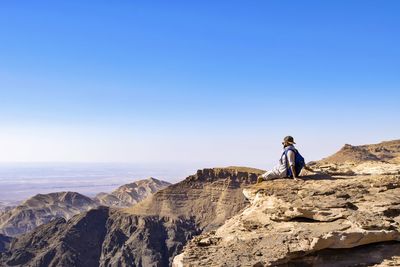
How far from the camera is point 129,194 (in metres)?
175

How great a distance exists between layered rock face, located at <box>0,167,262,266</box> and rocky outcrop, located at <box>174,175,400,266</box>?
68.8 m

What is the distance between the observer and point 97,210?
A: 9369cm

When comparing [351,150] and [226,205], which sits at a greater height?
[351,150]

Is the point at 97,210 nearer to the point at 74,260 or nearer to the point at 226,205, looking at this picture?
the point at 74,260

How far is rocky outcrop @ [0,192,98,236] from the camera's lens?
131m

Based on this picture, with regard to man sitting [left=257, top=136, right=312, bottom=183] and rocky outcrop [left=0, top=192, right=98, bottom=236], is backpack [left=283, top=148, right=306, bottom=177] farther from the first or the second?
rocky outcrop [left=0, top=192, right=98, bottom=236]

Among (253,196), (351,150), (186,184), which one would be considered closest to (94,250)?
(186,184)

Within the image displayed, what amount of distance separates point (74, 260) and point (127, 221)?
12670mm

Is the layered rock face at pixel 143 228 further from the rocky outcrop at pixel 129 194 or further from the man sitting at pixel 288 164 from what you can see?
the rocky outcrop at pixel 129 194

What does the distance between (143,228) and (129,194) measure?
92.7 metres

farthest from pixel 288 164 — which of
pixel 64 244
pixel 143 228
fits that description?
pixel 64 244

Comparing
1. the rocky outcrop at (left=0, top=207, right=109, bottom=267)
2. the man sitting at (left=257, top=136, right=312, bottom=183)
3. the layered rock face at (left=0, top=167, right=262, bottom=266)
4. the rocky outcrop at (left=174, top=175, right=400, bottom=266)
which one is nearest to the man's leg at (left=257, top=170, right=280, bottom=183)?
the man sitting at (left=257, top=136, right=312, bottom=183)

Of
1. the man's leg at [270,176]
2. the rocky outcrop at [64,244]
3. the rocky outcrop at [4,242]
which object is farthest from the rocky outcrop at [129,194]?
the man's leg at [270,176]

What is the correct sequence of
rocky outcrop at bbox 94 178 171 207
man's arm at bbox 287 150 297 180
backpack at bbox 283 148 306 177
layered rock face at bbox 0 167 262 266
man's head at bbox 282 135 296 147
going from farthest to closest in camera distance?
rocky outcrop at bbox 94 178 171 207, layered rock face at bbox 0 167 262 266, man's head at bbox 282 135 296 147, backpack at bbox 283 148 306 177, man's arm at bbox 287 150 297 180
